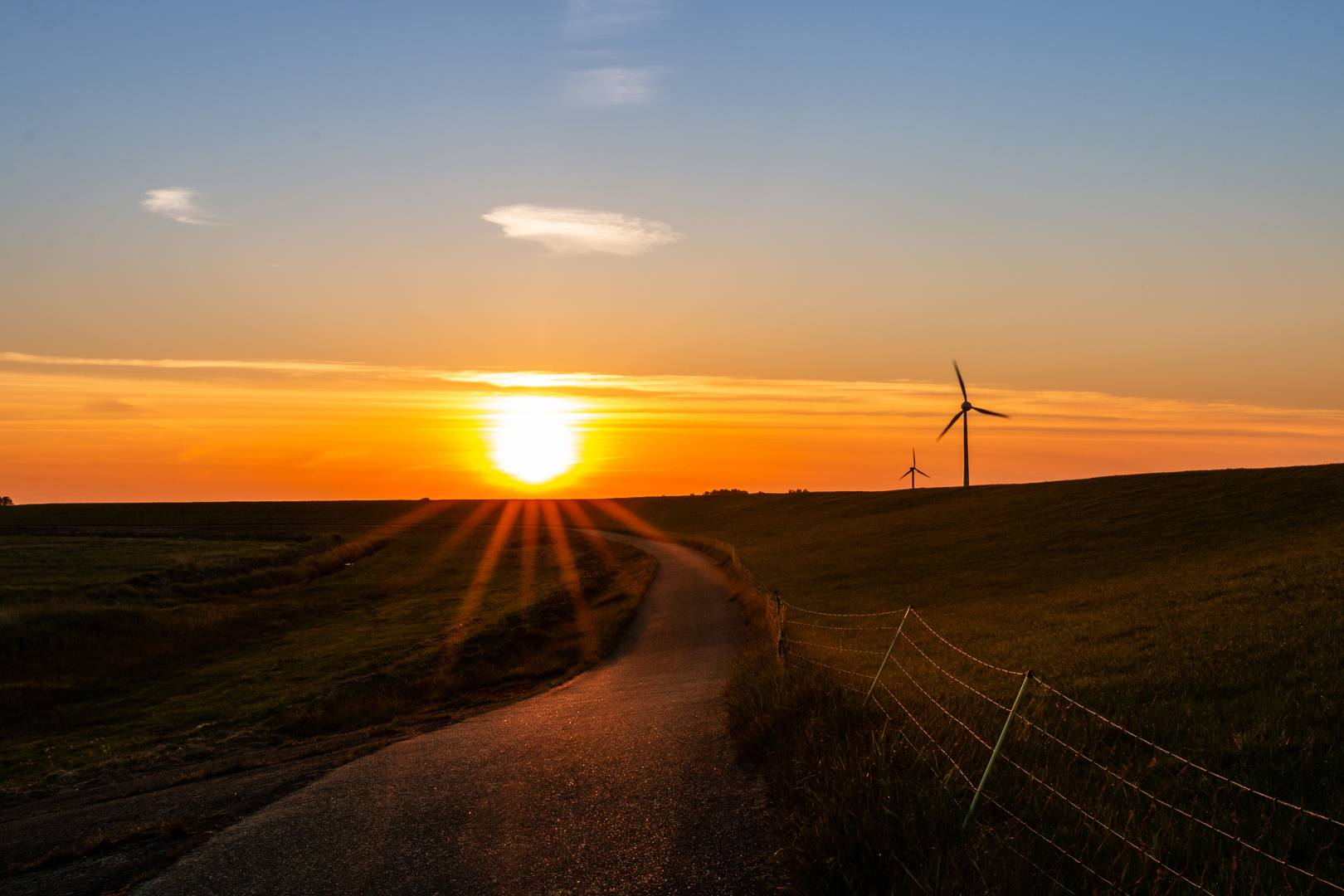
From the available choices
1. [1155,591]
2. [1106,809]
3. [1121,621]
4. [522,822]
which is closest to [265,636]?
[522,822]

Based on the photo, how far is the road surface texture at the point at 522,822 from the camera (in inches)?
344

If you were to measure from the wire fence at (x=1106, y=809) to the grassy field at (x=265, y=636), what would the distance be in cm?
1709

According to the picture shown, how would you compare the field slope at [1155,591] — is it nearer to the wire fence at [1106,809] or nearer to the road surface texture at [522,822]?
the wire fence at [1106,809]

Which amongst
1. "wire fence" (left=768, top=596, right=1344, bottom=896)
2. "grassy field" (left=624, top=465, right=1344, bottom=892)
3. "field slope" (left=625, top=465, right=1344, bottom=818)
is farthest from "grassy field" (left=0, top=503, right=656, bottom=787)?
"wire fence" (left=768, top=596, right=1344, bottom=896)

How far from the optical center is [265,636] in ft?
135

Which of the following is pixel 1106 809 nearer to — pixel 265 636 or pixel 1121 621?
pixel 1121 621

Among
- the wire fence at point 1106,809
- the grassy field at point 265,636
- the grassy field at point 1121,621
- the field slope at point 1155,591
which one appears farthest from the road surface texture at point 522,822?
the grassy field at point 265,636

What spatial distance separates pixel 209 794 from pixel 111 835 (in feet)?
7.78

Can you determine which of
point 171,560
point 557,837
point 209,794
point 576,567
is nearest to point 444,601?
point 576,567

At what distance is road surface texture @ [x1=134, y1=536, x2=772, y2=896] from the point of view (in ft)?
28.7

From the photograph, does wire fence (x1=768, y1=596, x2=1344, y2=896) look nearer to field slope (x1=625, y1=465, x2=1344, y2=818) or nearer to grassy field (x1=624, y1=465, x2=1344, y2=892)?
grassy field (x1=624, y1=465, x2=1344, y2=892)

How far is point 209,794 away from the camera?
13.8m

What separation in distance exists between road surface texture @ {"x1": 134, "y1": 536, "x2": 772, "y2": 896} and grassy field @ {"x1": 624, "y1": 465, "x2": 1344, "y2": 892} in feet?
2.96

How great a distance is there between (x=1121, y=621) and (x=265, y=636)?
120 feet
